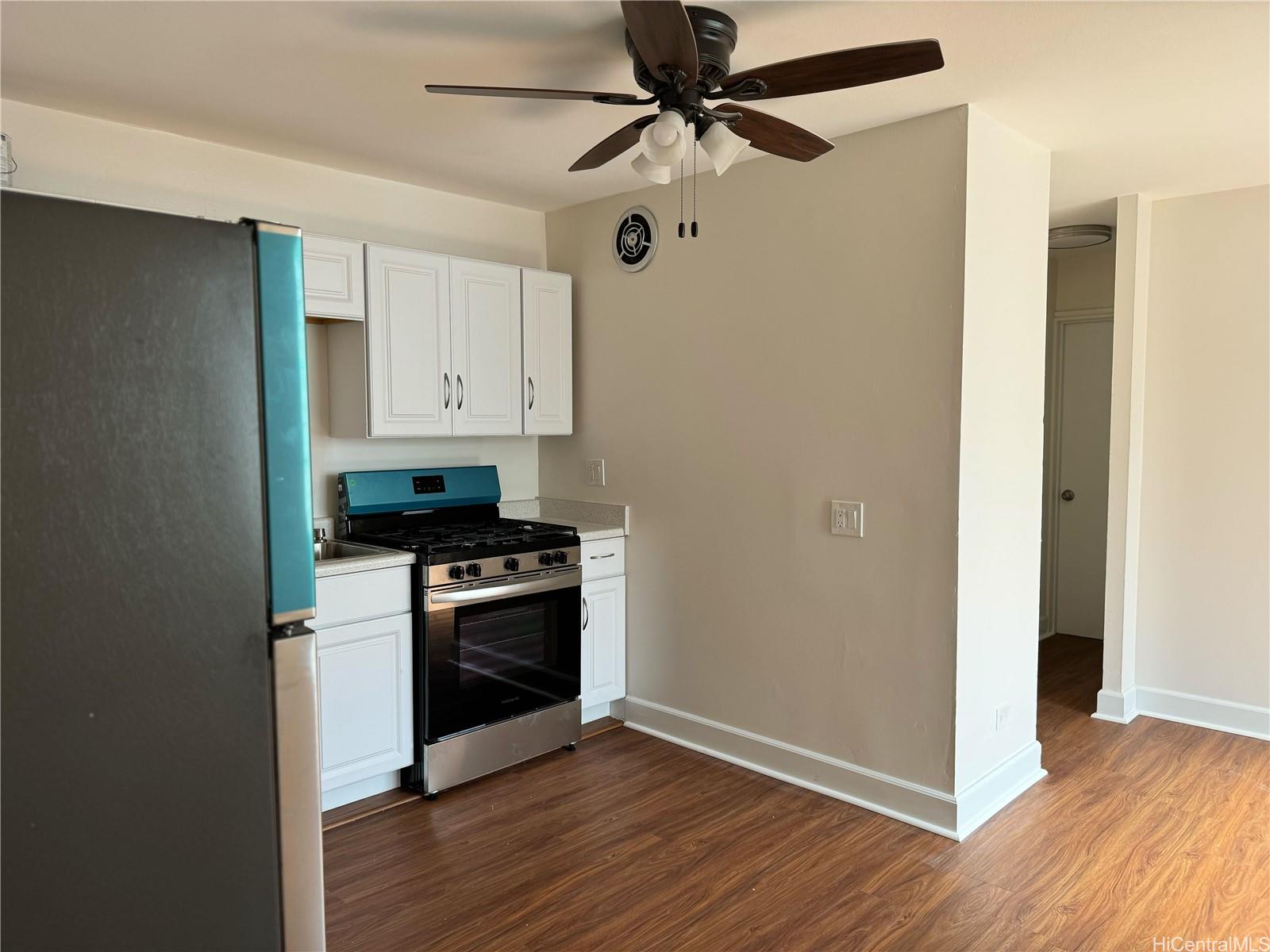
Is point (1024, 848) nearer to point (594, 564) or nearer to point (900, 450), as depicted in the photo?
Answer: point (900, 450)

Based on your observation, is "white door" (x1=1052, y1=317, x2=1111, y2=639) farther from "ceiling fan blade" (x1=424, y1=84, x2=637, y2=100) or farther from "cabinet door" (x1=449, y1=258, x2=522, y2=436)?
"ceiling fan blade" (x1=424, y1=84, x2=637, y2=100)

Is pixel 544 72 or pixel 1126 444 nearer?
pixel 544 72

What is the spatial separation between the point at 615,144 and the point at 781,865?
2.31m

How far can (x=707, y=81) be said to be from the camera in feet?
7.30

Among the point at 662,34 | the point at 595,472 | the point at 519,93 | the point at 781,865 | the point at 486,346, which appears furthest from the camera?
the point at 595,472

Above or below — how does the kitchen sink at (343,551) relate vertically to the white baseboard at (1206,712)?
above

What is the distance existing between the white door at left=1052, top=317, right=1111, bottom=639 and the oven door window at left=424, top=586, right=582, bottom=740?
3.54 m

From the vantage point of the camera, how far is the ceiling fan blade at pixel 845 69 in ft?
6.21

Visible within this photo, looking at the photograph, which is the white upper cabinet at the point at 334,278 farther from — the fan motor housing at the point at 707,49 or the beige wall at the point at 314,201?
the fan motor housing at the point at 707,49

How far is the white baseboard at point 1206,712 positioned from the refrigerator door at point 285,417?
4.34 metres

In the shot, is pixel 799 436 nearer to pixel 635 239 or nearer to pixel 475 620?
pixel 635 239

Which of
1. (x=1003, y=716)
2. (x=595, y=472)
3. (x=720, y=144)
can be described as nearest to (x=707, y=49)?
(x=720, y=144)

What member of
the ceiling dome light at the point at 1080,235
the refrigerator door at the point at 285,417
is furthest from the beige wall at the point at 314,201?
the ceiling dome light at the point at 1080,235

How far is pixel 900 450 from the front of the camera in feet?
10.1
